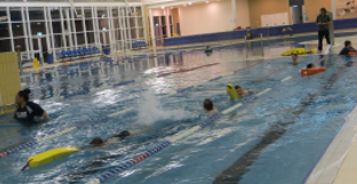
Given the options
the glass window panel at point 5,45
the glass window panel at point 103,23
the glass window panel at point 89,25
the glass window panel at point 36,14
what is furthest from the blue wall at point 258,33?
the glass window panel at point 5,45

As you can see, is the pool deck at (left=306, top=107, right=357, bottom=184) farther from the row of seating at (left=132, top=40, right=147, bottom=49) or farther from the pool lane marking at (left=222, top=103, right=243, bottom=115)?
the row of seating at (left=132, top=40, right=147, bottom=49)

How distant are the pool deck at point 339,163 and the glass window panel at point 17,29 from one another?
26.9 m

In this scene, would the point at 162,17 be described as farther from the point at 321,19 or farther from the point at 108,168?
the point at 108,168

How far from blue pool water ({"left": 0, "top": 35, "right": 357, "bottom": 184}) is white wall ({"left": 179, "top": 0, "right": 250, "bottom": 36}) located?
1205 inches

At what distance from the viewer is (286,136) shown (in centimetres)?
557

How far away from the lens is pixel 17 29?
95.2ft

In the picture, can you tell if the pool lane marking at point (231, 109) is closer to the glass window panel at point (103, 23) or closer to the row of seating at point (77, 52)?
the row of seating at point (77, 52)

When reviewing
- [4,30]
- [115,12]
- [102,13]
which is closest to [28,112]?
[4,30]

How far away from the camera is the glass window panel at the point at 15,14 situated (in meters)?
28.4

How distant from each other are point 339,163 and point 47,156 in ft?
10.9

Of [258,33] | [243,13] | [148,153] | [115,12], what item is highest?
[115,12]

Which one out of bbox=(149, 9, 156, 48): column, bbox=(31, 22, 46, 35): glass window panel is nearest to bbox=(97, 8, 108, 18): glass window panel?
bbox=(31, 22, 46, 35): glass window panel

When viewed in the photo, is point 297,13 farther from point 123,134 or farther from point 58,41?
point 123,134

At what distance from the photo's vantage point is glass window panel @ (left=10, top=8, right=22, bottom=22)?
28.4 metres
